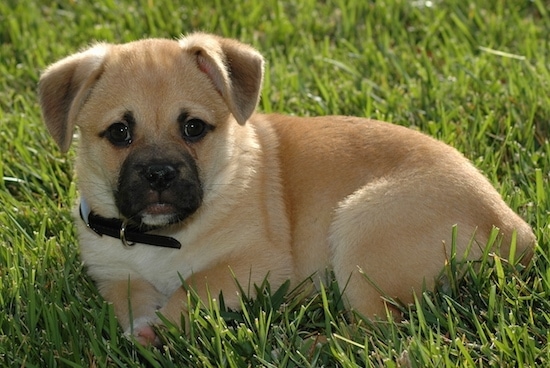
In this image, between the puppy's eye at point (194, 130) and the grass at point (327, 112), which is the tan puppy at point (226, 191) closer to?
the puppy's eye at point (194, 130)

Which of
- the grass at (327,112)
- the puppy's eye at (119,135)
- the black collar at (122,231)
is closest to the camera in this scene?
the grass at (327,112)

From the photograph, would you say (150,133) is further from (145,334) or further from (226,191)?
(145,334)

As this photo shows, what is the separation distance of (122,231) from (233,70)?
0.96 m

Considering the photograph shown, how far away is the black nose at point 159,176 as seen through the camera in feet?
14.0

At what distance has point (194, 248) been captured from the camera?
15.3 ft

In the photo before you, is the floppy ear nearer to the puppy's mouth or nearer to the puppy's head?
the puppy's head

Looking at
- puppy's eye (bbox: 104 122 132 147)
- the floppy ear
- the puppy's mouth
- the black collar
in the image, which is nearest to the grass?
the black collar

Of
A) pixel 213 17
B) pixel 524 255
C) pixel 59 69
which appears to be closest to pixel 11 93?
pixel 213 17

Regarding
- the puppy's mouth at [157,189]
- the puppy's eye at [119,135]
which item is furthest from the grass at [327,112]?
the puppy's eye at [119,135]

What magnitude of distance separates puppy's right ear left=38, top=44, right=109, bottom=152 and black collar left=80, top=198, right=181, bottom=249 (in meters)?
0.40

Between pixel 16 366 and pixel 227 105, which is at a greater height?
pixel 227 105

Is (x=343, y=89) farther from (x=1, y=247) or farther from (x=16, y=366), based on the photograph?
(x=16, y=366)

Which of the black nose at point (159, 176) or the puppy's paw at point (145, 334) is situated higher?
the black nose at point (159, 176)

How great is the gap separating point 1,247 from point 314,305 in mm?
1639
